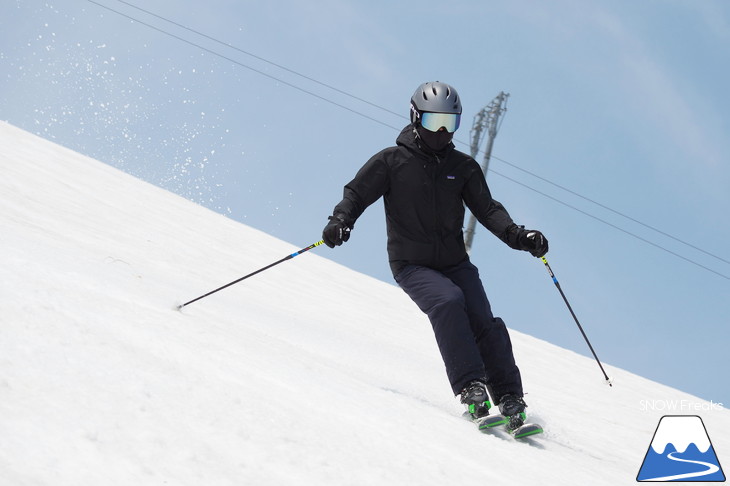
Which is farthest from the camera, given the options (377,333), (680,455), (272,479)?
(377,333)

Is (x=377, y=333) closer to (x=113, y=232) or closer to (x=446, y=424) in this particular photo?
(x=113, y=232)

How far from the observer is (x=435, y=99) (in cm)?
429

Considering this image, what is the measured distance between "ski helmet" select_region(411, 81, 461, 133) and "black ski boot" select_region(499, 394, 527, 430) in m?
1.57

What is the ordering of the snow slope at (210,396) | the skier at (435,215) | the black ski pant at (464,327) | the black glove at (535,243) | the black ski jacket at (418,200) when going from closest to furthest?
the snow slope at (210,396), the black ski pant at (464,327), the skier at (435,215), the black glove at (535,243), the black ski jacket at (418,200)

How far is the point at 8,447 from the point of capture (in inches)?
75.4

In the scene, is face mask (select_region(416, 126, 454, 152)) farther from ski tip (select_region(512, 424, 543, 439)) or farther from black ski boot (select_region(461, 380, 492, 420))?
ski tip (select_region(512, 424, 543, 439))

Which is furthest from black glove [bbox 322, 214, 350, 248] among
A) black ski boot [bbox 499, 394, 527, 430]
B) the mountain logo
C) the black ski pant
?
the mountain logo

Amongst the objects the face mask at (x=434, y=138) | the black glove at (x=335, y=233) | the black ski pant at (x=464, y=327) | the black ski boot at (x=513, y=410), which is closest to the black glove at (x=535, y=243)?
the black ski pant at (x=464, y=327)

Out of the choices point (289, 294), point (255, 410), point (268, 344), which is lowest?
point (289, 294)

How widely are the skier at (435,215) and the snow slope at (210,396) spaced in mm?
566

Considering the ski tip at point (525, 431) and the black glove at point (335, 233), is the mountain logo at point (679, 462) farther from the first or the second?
the black glove at point (335, 233)

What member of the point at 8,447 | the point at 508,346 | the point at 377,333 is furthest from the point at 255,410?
the point at 377,333

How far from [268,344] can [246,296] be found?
9.71ft

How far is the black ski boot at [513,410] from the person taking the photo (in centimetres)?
371
